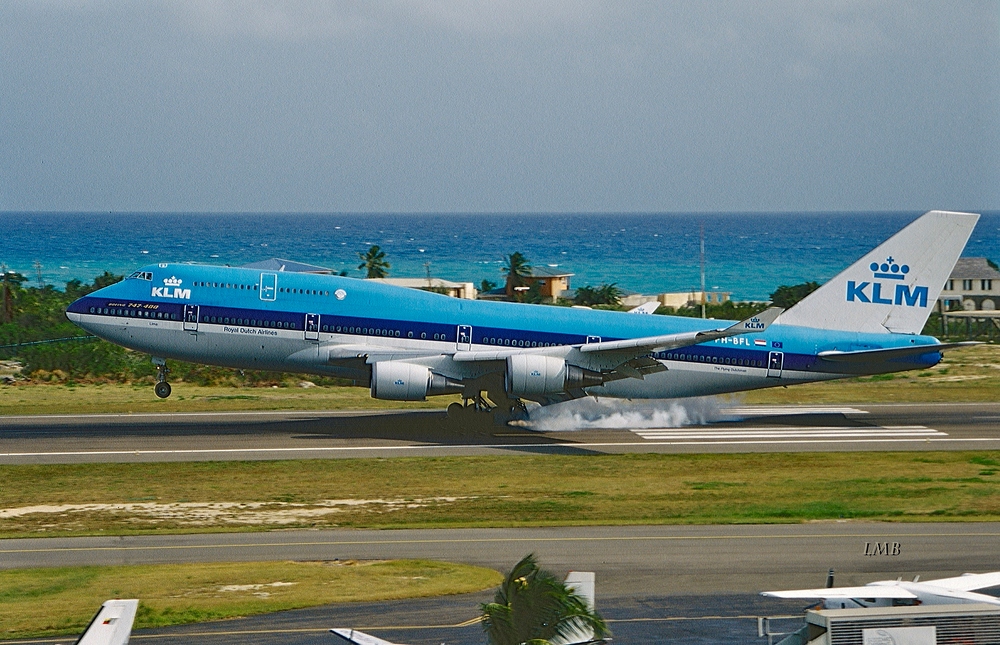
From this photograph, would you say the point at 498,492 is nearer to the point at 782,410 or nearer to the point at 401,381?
the point at 401,381

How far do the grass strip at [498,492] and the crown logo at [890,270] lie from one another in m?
9.17

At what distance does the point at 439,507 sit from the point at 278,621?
431 inches

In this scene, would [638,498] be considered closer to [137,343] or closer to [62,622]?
[62,622]

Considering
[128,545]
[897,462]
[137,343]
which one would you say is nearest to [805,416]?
[897,462]

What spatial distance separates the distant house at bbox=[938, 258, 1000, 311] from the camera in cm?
11150

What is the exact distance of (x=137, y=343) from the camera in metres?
44.6

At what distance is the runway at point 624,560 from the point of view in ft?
68.8

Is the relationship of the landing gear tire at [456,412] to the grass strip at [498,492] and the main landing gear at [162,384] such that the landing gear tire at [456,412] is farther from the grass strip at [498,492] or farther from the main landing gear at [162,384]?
the main landing gear at [162,384]

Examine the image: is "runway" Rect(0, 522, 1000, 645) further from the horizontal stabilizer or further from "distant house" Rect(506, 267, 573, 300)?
"distant house" Rect(506, 267, 573, 300)

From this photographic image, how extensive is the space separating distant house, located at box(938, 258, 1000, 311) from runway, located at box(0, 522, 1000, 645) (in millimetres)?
88356

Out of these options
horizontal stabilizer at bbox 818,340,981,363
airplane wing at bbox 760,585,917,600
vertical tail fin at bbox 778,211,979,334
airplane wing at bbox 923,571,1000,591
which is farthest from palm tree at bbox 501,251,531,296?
airplane wing at bbox 760,585,917,600

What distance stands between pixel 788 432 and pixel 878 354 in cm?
466

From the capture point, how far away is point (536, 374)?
141 feet

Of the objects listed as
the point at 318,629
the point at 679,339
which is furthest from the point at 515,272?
the point at 318,629
